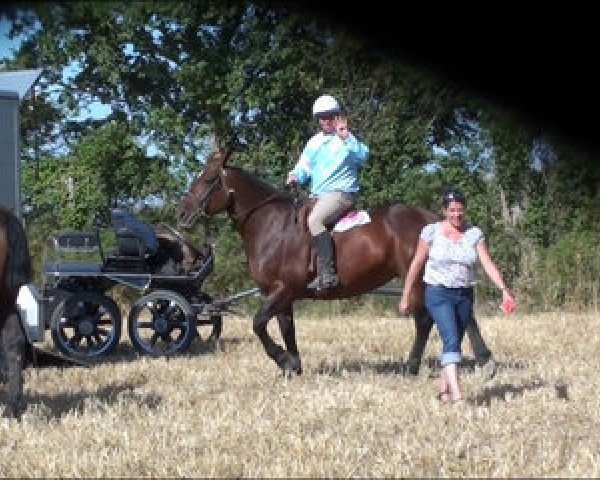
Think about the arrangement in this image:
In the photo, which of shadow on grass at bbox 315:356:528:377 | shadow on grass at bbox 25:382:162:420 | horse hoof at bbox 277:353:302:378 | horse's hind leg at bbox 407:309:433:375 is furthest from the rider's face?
shadow on grass at bbox 25:382:162:420

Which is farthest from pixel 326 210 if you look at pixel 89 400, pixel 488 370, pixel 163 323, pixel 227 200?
pixel 163 323

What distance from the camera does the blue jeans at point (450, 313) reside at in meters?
7.85

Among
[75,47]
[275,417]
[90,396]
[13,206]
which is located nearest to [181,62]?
[75,47]

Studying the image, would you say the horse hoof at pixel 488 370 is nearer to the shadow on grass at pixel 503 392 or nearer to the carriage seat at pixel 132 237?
the shadow on grass at pixel 503 392

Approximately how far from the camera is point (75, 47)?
21719 mm

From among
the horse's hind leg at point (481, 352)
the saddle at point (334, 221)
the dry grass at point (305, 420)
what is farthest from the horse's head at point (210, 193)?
the horse's hind leg at point (481, 352)

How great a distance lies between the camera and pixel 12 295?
7.63 m

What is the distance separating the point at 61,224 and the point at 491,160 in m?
7.93

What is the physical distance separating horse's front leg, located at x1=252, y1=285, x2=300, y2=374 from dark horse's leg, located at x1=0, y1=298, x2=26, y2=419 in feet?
8.59

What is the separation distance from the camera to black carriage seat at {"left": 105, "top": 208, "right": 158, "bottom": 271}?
1237 cm

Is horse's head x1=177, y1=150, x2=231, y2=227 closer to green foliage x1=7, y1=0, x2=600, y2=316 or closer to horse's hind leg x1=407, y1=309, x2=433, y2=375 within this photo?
horse's hind leg x1=407, y1=309, x2=433, y2=375

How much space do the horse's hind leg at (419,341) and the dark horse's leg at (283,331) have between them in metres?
1.00

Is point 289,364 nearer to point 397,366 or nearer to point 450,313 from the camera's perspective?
point 397,366

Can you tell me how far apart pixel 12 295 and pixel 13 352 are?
0.39 meters
